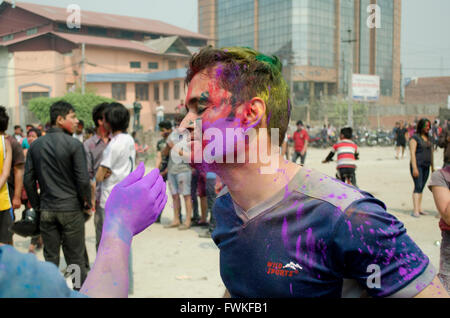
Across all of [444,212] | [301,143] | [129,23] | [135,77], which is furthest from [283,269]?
[129,23]

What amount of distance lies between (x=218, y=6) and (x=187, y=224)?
235 ft

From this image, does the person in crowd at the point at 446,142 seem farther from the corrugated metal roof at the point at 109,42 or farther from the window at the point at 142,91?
the window at the point at 142,91

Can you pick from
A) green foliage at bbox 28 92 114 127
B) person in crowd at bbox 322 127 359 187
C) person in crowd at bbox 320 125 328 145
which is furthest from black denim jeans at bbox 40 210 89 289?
green foliage at bbox 28 92 114 127

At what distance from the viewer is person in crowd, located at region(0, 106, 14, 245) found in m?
4.03

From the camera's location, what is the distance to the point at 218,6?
237 feet

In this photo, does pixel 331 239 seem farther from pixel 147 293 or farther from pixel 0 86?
pixel 0 86

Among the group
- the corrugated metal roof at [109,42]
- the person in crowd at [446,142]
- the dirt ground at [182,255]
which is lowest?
the dirt ground at [182,255]

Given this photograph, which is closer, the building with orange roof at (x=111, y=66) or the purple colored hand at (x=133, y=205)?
the purple colored hand at (x=133, y=205)

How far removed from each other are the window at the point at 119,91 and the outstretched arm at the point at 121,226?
39510 mm

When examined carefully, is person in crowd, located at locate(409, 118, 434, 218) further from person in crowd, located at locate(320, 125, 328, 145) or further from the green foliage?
the green foliage

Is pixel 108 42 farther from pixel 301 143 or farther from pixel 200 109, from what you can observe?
pixel 200 109

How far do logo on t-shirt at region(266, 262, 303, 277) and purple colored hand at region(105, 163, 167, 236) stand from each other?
0.46 m

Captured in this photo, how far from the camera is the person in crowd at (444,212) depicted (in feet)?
8.82

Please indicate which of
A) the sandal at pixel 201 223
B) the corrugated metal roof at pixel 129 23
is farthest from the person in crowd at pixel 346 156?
the corrugated metal roof at pixel 129 23
